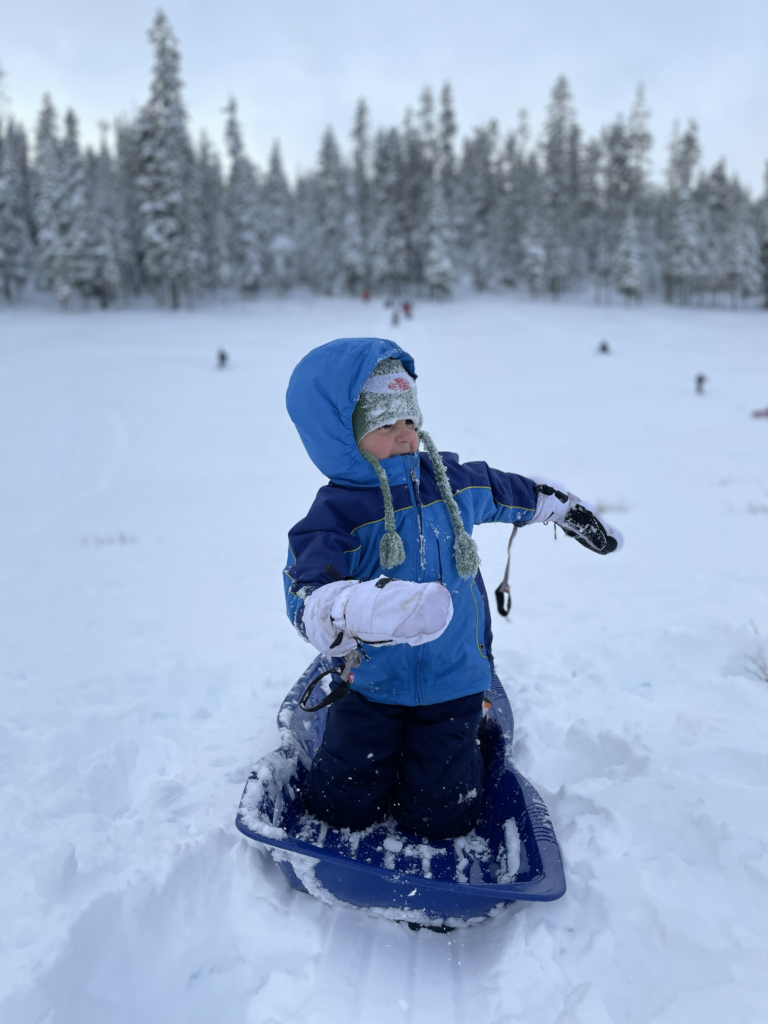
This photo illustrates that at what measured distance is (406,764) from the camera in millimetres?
2430

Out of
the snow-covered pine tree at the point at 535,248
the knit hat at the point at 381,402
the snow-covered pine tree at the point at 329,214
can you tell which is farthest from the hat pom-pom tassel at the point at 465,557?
the snow-covered pine tree at the point at 535,248

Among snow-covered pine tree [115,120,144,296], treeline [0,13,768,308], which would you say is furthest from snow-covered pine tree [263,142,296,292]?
snow-covered pine tree [115,120,144,296]

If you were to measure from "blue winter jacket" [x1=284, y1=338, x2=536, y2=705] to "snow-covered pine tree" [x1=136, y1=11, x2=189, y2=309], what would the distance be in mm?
40760

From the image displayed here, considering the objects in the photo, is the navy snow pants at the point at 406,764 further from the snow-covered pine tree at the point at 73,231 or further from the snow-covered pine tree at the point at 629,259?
the snow-covered pine tree at the point at 629,259

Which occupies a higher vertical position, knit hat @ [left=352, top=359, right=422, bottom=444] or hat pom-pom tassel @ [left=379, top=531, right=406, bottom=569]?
knit hat @ [left=352, top=359, right=422, bottom=444]

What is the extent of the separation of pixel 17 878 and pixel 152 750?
83 centimetres

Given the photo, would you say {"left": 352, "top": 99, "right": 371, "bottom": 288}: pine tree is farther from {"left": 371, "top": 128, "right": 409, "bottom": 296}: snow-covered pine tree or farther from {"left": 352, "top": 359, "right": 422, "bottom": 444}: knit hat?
{"left": 352, "top": 359, "right": 422, "bottom": 444}: knit hat

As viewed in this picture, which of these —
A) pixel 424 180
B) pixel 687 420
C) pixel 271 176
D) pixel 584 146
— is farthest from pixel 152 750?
pixel 584 146

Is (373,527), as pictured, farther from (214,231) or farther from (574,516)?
(214,231)

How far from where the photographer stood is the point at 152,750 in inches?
118

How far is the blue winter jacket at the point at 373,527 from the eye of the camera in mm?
2178

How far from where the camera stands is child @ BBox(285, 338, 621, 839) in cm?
220

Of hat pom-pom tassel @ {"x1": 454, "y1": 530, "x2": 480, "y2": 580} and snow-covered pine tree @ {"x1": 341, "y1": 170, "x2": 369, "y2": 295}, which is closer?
hat pom-pom tassel @ {"x1": 454, "y1": 530, "x2": 480, "y2": 580}

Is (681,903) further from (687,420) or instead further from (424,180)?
(424,180)
